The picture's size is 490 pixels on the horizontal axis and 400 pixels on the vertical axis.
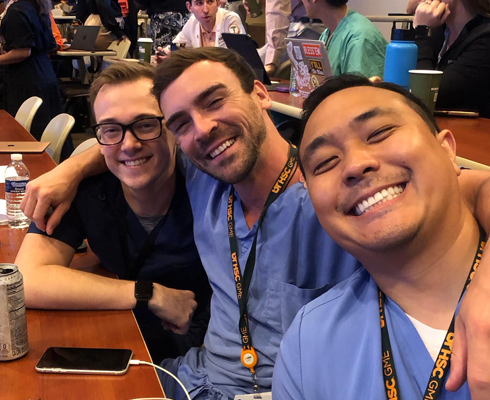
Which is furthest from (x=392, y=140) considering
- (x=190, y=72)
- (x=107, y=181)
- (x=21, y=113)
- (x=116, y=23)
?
(x=116, y=23)

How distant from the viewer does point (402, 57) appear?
2.05 metres

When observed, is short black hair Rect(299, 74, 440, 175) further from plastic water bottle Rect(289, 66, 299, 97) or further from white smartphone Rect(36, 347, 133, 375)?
plastic water bottle Rect(289, 66, 299, 97)

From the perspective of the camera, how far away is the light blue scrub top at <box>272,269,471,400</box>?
0.91m

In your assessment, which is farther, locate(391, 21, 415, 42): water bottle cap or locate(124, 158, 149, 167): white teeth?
locate(391, 21, 415, 42): water bottle cap

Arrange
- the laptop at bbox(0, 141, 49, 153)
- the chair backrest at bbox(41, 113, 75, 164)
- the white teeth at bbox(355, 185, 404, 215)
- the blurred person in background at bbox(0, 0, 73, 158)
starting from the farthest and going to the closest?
the blurred person in background at bbox(0, 0, 73, 158)
the chair backrest at bbox(41, 113, 75, 164)
the laptop at bbox(0, 141, 49, 153)
the white teeth at bbox(355, 185, 404, 215)

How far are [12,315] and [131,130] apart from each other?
2.13ft

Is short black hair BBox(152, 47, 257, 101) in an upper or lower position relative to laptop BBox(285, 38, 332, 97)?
upper

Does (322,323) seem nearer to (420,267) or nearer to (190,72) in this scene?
(420,267)

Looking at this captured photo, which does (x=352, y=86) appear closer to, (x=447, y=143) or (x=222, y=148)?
(x=447, y=143)

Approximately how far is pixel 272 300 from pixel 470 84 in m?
1.43

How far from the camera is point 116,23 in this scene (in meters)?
6.98

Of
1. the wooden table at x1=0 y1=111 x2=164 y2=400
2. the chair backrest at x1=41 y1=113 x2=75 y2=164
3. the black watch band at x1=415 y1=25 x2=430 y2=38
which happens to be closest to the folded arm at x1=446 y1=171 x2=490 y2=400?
the wooden table at x1=0 y1=111 x2=164 y2=400

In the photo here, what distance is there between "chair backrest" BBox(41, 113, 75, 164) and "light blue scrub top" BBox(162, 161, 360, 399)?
183 cm

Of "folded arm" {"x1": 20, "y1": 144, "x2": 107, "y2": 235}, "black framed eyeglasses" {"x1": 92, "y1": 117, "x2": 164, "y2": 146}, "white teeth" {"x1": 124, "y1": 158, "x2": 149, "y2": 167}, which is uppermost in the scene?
"black framed eyeglasses" {"x1": 92, "y1": 117, "x2": 164, "y2": 146}
